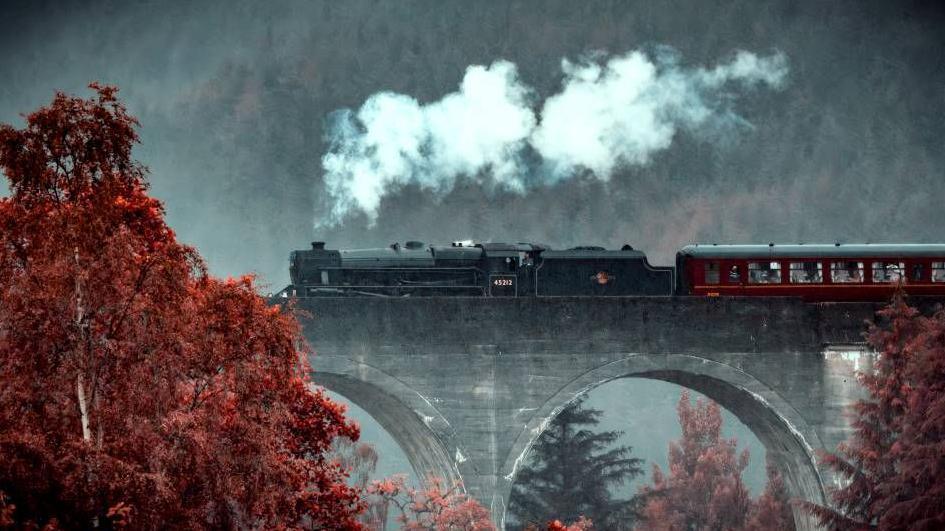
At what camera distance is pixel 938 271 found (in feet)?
112

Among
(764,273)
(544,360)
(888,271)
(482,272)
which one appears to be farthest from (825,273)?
(482,272)

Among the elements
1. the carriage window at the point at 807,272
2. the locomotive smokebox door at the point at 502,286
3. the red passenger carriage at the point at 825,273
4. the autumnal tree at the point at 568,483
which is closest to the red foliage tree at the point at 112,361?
the locomotive smokebox door at the point at 502,286

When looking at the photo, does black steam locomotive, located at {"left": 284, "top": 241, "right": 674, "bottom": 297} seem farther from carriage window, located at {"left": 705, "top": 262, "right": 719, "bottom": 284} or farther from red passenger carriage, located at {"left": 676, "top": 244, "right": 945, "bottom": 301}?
red passenger carriage, located at {"left": 676, "top": 244, "right": 945, "bottom": 301}

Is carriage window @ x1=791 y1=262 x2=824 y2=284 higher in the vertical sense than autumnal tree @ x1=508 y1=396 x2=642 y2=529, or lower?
higher

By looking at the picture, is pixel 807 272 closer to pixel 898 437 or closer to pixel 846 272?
pixel 846 272

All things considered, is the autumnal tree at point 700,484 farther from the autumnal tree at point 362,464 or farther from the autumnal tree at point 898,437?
the autumnal tree at point 898,437

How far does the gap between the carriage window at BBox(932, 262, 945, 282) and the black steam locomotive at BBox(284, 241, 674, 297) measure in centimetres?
667

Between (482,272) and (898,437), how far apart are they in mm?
11179

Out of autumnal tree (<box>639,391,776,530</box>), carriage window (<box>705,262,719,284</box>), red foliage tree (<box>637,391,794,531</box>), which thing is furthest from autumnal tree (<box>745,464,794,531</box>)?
carriage window (<box>705,262,719,284</box>)

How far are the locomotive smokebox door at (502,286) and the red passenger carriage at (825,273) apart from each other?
4688mm

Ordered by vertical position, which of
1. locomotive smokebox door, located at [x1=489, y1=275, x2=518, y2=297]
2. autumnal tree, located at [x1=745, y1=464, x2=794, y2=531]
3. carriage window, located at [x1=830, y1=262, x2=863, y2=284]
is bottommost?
autumnal tree, located at [x1=745, y1=464, x2=794, y2=531]

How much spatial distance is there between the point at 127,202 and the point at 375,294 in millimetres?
16546

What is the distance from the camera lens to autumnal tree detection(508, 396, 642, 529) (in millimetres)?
52906

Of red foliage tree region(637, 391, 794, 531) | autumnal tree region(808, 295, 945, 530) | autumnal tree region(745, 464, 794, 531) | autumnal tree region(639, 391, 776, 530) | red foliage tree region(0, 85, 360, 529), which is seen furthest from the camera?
autumnal tree region(639, 391, 776, 530)
